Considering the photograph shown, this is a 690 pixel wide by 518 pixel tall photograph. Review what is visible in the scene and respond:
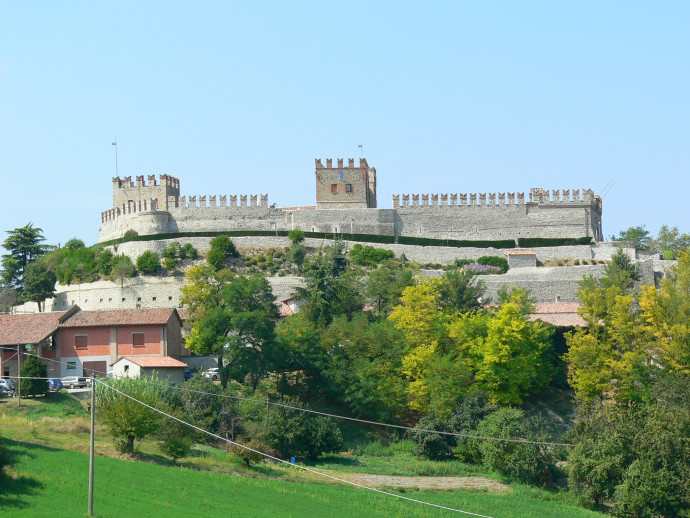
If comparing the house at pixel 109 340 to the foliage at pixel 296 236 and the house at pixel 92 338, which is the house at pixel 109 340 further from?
the foliage at pixel 296 236

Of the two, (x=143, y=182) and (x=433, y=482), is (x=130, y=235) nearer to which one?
(x=143, y=182)

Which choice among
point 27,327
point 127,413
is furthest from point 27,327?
point 127,413

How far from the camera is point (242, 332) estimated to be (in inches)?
1837

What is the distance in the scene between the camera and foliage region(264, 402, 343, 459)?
39594 millimetres

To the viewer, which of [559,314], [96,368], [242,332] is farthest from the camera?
[559,314]

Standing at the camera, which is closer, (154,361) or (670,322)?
(670,322)

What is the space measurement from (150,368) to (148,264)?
70.9ft

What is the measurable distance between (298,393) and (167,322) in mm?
7098

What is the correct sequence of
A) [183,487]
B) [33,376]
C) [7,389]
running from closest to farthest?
[183,487] < [7,389] < [33,376]

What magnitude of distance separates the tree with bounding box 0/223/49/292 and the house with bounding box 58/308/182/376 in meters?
23.7

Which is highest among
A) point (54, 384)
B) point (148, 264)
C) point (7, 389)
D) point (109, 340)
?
point (148, 264)

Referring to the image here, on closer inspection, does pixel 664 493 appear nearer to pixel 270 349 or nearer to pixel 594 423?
pixel 594 423

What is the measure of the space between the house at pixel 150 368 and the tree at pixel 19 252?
2772 cm

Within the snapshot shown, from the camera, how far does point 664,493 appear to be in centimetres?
3678
